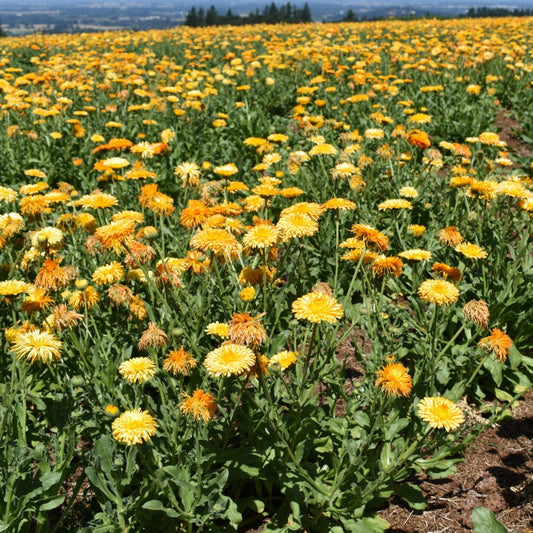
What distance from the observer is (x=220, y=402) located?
2781mm

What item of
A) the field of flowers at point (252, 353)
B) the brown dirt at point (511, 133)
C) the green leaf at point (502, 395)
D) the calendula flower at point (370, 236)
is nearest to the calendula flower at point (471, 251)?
the field of flowers at point (252, 353)

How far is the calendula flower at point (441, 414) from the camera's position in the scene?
2.17 meters

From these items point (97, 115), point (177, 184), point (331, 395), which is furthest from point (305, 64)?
point (331, 395)

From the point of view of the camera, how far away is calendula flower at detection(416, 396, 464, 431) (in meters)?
2.17

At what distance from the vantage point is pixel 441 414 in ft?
7.22

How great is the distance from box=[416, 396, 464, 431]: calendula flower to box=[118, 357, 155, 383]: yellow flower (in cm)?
123

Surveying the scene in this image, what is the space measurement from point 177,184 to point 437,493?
16.0 feet

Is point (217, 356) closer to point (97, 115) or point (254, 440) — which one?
point (254, 440)

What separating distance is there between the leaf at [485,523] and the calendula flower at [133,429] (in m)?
1.37

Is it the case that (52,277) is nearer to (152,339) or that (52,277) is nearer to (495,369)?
(152,339)

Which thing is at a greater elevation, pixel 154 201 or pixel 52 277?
pixel 154 201

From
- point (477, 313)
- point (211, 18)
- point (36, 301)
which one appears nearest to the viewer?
point (477, 313)

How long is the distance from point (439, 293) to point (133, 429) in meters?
1.57

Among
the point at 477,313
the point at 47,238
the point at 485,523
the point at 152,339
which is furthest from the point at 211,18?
the point at 485,523
